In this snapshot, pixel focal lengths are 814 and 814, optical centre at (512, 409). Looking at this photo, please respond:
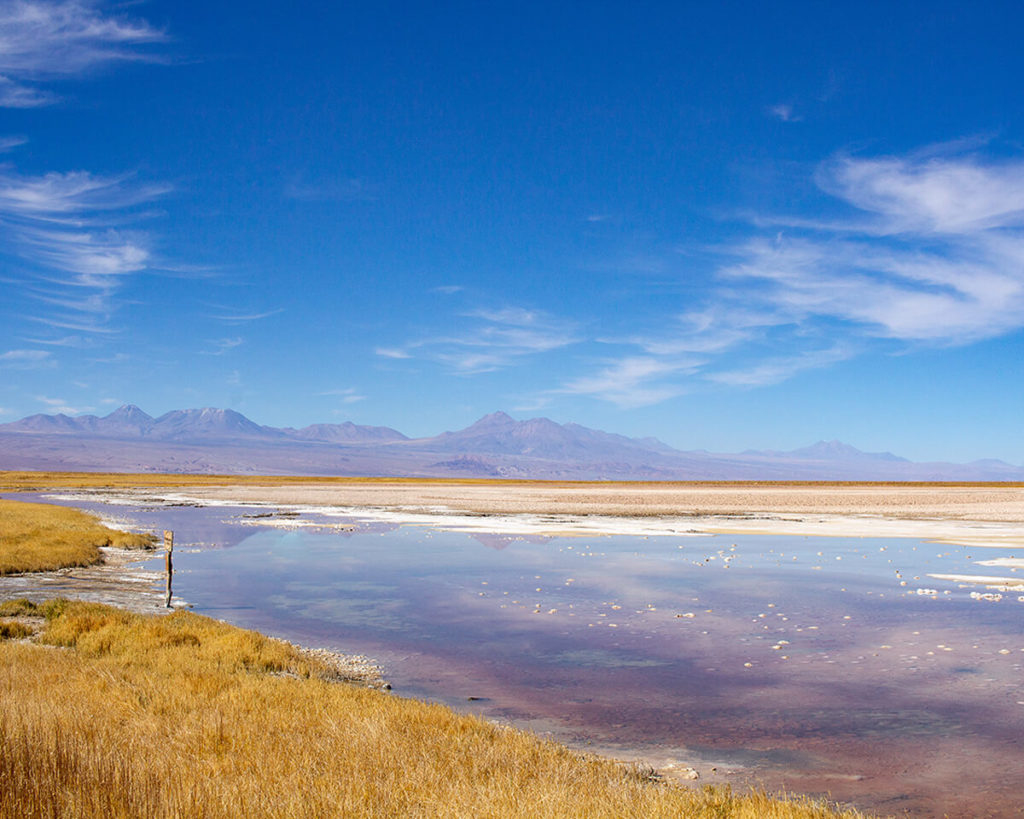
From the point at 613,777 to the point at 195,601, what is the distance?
1691 centimetres

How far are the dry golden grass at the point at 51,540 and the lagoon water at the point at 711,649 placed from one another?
4.39 meters

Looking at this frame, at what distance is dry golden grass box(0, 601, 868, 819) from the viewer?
6656 millimetres

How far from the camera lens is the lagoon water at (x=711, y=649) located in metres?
9.94

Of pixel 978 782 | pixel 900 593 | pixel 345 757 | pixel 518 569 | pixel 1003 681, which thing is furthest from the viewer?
pixel 518 569

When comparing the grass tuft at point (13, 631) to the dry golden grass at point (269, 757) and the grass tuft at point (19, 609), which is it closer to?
the grass tuft at point (19, 609)

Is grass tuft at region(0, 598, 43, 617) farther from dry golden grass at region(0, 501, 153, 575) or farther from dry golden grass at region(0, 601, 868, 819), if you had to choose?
dry golden grass at region(0, 501, 153, 575)

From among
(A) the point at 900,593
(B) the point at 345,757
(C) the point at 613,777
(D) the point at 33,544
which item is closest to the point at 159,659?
(B) the point at 345,757

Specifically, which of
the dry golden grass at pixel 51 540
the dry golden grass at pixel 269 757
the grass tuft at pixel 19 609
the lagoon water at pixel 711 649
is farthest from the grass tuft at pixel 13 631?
the dry golden grass at pixel 51 540

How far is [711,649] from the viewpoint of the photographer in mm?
15789

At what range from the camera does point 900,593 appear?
2192 centimetres

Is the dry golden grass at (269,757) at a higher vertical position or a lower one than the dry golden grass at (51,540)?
higher

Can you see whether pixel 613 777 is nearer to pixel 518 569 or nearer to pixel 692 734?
pixel 692 734

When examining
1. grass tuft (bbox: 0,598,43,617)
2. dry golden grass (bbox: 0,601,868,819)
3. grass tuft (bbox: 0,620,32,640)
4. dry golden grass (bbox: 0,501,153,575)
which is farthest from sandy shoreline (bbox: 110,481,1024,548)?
dry golden grass (bbox: 0,601,868,819)

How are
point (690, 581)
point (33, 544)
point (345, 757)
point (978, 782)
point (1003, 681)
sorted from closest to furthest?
point (345, 757) → point (978, 782) → point (1003, 681) → point (690, 581) → point (33, 544)
